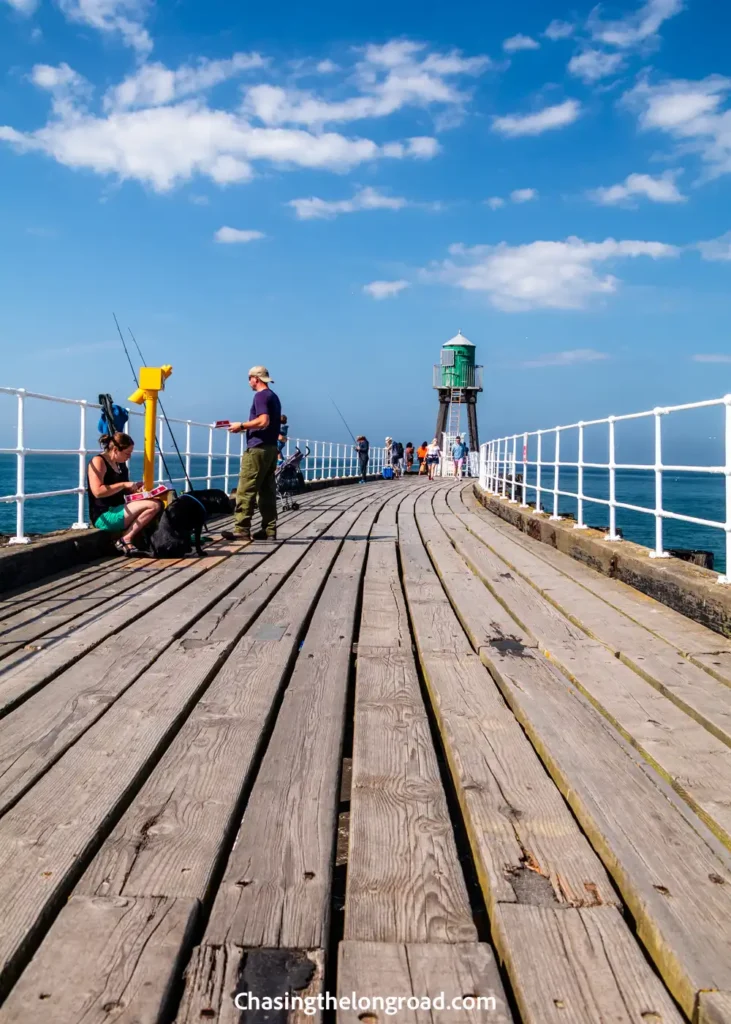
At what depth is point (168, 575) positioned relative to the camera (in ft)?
19.7

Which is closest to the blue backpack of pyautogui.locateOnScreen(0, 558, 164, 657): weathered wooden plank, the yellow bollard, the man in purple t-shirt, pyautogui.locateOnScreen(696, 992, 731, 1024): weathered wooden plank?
the yellow bollard

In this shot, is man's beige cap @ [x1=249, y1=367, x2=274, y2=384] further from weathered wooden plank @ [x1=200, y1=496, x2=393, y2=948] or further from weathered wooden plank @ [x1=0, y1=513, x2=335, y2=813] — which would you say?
weathered wooden plank @ [x1=200, y1=496, x2=393, y2=948]

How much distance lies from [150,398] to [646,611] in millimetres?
4851

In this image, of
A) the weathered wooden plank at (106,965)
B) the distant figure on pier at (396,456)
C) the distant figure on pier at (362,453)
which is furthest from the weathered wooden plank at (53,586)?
the distant figure on pier at (396,456)

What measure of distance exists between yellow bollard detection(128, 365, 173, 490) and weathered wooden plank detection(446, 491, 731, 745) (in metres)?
3.31

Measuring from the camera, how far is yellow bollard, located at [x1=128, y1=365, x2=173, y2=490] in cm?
773

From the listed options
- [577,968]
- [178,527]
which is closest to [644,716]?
[577,968]

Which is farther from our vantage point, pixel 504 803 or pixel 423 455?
pixel 423 455

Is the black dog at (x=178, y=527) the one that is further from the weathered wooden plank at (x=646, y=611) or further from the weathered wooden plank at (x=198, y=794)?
the weathered wooden plank at (x=198, y=794)

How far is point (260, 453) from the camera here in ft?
26.3

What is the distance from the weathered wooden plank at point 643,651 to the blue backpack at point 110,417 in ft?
12.0

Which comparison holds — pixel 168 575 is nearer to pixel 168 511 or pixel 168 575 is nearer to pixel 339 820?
pixel 168 511

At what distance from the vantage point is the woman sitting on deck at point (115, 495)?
6.73m

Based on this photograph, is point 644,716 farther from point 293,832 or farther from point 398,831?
point 293,832
